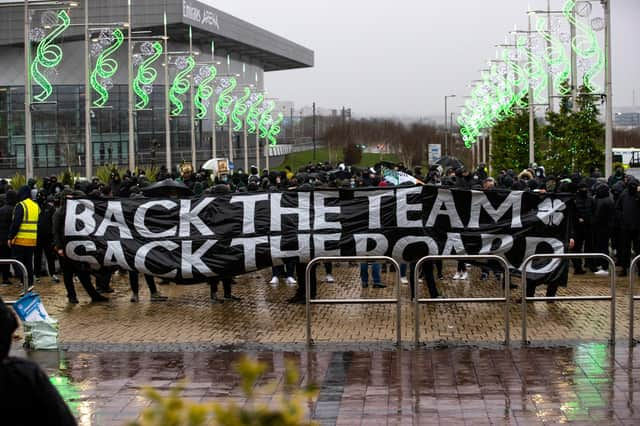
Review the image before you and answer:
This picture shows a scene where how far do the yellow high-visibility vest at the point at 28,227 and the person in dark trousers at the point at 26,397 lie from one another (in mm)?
13513

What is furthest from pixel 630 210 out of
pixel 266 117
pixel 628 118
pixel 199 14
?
pixel 628 118

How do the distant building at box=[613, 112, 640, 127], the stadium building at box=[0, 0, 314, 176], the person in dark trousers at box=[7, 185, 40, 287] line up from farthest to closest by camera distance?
the distant building at box=[613, 112, 640, 127] < the stadium building at box=[0, 0, 314, 176] < the person in dark trousers at box=[7, 185, 40, 287]

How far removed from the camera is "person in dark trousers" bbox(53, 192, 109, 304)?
49.0ft

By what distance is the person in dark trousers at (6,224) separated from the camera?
61.4 feet

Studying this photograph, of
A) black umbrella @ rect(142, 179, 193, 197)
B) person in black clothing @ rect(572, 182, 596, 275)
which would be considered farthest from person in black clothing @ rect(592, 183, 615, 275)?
black umbrella @ rect(142, 179, 193, 197)

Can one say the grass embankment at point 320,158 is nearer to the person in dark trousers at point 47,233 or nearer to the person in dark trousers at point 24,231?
the person in dark trousers at point 47,233

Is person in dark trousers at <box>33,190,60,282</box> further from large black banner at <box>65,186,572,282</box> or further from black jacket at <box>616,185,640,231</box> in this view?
black jacket at <box>616,185,640,231</box>

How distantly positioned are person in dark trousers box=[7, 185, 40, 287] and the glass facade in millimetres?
58022

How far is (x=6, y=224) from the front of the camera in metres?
18.8

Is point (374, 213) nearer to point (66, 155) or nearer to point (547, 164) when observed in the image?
point (547, 164)

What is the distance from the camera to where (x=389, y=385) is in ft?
32.3

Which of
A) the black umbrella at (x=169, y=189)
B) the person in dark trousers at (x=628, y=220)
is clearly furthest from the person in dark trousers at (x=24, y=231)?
the person in dark trousers at (x=628, y=220)

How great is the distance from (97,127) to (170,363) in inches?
2867

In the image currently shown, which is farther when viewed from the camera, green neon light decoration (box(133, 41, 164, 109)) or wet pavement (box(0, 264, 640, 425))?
green neon light decoration (box(133, 41, 164, 109))
